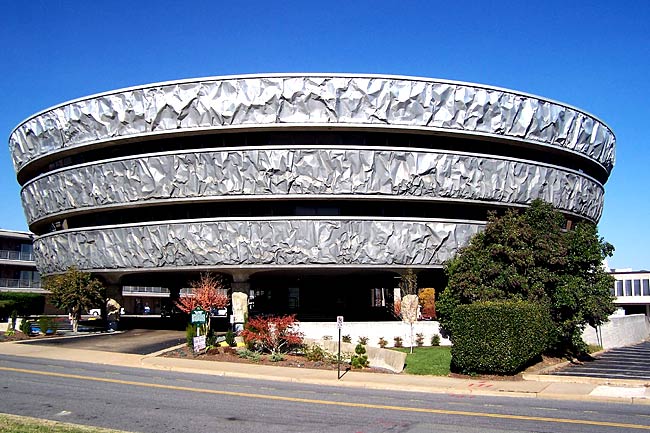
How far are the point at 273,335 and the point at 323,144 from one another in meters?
15.8

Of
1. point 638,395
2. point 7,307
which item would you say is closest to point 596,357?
point 638,395

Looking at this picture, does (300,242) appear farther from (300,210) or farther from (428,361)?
(428,361)

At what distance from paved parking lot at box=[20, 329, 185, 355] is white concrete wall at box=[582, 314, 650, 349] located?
25535mm

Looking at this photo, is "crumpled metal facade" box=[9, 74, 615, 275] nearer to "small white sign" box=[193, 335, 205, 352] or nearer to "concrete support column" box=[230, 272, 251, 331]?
"concrete support column" box=[230, 272, 251, 331]

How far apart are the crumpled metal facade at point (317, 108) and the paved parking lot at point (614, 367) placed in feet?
52.2

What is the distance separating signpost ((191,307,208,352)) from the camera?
32062 millimetres

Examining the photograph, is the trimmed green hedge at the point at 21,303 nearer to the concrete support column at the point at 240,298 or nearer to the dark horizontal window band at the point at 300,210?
the dark horizontal window band at the point at 300,210

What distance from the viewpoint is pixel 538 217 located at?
114ft

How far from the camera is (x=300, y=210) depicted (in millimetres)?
44312

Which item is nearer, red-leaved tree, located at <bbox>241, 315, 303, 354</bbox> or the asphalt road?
the asphalt road

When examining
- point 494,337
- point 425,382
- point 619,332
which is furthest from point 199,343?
point 619,332

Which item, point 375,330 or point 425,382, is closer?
point 425,382

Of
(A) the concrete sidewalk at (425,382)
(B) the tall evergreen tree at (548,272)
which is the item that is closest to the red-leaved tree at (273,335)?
(A) the concrete sidewalk at (425,382)

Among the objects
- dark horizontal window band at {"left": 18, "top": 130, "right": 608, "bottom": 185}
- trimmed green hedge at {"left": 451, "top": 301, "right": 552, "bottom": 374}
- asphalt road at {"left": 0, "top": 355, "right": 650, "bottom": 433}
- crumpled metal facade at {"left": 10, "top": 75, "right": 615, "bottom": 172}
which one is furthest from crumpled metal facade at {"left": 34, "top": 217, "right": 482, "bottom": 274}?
asphalt road at {"left": 0, "top": 355, "right": 650, "bottom": 433}
